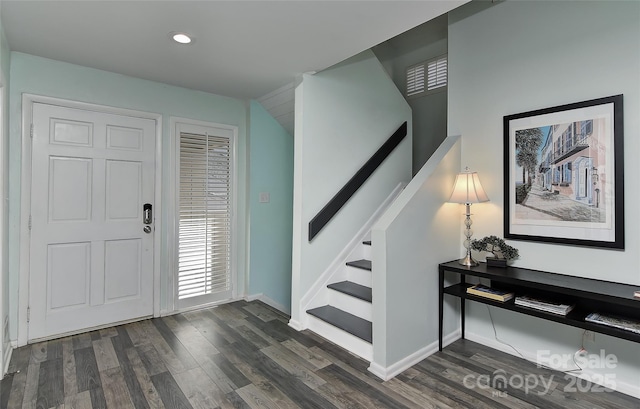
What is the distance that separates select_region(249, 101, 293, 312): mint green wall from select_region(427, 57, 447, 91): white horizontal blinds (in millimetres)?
1934

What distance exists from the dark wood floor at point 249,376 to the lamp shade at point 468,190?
117cm

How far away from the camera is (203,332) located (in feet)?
9.39

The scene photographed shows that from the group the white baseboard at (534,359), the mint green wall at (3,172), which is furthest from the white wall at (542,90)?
the mint green wall at (3,172)

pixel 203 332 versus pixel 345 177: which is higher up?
pixel 345 177

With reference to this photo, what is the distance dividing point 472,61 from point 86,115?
3308 mm

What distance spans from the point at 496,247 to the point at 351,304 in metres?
1.21

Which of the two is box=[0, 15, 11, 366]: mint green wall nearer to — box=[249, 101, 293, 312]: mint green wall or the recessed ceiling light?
the recessed ceiling light

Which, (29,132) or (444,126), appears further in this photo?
(444,126)

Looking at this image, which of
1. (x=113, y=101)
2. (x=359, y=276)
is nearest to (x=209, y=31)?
(x=113, y=101)

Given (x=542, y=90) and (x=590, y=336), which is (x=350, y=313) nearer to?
(x=590, y=336)

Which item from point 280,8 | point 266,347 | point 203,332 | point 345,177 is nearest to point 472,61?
point 345,177

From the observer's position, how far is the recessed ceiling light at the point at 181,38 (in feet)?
7.16

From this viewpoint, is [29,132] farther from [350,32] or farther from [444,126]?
[444,126]

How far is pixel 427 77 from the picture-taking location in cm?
427
